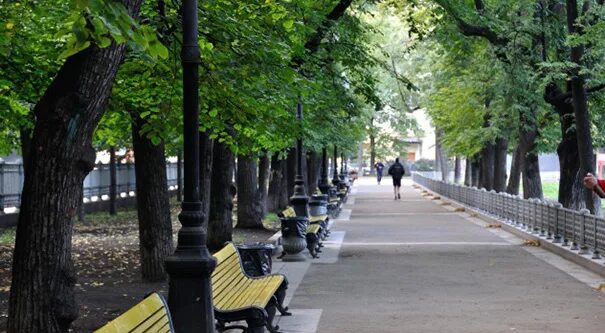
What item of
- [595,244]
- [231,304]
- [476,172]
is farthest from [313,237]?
[476,172]

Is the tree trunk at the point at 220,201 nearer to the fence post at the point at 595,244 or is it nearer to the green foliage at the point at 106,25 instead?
the fence post at the point at 595,244

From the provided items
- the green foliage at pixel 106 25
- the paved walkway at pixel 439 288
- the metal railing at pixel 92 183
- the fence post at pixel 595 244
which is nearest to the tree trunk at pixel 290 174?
the metal railing at pixel 92 183

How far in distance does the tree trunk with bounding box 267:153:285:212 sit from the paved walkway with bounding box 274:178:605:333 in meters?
9.84

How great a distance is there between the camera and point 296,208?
21688mm

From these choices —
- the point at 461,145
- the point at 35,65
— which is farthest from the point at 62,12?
the point at 461,145

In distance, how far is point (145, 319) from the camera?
5480mm

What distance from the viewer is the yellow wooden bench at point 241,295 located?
8.10m

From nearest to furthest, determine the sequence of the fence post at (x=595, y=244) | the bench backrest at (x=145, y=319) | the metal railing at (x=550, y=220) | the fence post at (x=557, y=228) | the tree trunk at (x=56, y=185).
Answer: the bench backrest at (x=145, y=319), the tree trunk at (x=56, y=185), the fence post at (x=595, y=244), the metal railing at (x=550, y=220), the fence post at (x=557, y=228)

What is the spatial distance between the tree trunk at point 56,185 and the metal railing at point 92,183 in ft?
72.6

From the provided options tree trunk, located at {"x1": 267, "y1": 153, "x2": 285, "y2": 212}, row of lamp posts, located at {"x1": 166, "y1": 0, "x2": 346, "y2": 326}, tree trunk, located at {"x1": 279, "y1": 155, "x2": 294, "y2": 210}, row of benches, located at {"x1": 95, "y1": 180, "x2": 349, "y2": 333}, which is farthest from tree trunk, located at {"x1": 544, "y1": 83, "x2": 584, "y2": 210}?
row of lamp posts, located at {"x1": 166, "y1": 0, "x2": 346, "y2": 326}

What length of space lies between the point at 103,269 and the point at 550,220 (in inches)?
382

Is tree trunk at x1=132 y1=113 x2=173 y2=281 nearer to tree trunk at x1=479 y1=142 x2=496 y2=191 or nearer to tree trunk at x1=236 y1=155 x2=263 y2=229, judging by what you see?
tree trunk at x1=236 y1=155 x2=263 y2=229

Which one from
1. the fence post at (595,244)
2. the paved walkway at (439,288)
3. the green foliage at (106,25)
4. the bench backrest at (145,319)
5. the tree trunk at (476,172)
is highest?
the green foliage at (106,25)

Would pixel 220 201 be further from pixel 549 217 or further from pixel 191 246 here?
pixel 191 246
